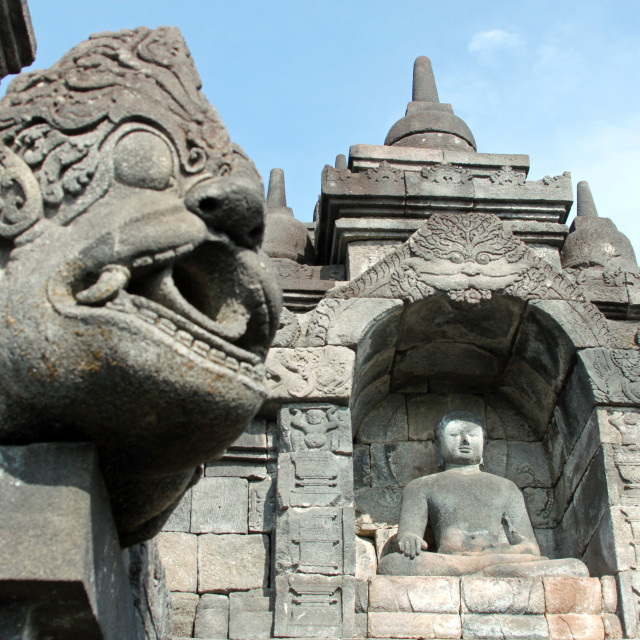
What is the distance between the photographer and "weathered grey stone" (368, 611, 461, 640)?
6145 mm

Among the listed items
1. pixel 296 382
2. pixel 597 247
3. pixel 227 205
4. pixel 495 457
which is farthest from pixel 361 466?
pixel 227 205

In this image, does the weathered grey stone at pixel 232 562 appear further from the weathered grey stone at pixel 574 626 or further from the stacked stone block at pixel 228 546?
the weathered grey stone at pixel 574 626

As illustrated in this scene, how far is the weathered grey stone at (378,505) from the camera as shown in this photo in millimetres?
8023

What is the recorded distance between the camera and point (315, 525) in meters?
6.68

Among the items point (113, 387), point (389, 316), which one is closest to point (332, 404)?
point (389, 316)

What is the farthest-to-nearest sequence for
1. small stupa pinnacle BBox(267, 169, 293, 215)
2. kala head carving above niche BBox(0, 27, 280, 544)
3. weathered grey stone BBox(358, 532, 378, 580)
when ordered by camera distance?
small stupa pinnacle BBox(267, 169, 293, 215) < weathered grey stone BBox(358, 532, 378, 580) < kala head carving above niche BBox(0, 27, 280, 544)

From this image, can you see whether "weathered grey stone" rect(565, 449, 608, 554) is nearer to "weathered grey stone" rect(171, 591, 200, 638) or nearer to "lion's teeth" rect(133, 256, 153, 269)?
"weathered grey stone" rect(171, 591, 200, 638)

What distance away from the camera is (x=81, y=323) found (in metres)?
2.69

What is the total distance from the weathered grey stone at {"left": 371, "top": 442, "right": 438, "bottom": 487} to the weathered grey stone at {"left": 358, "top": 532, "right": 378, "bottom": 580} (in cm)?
61

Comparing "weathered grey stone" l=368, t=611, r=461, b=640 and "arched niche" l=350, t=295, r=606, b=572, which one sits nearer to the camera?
"weathered grey stone" l=368, t=611, r=461, b=640

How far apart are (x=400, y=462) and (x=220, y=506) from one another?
2.01 metres

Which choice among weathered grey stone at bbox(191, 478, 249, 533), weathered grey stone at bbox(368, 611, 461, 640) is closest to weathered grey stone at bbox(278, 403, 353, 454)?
weathered grey stone at bbox(191, 478, 249, 533)

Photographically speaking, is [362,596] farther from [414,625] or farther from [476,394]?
[476,394]

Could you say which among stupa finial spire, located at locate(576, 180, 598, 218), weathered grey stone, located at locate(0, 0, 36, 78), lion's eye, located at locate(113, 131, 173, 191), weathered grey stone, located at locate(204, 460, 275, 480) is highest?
stupa finial spire, located at locate(576, 180, 598, 218)
